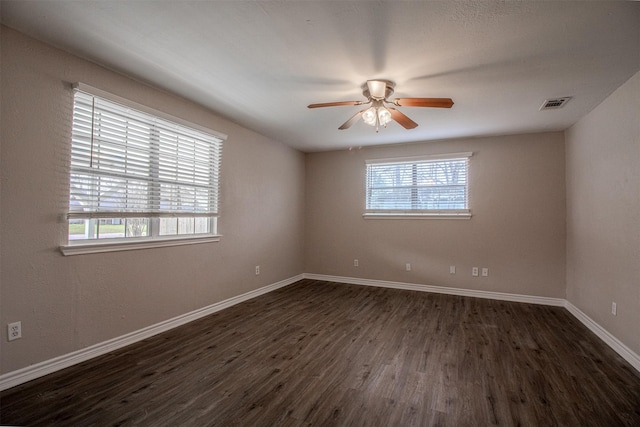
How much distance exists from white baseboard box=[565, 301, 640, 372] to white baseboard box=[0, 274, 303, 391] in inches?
156

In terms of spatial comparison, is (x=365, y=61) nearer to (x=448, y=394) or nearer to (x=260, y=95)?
(x=260, y=95)

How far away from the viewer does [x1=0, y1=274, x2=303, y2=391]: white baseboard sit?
1.94m

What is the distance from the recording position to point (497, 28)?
182 centimetres

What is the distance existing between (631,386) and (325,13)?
329 centimetres

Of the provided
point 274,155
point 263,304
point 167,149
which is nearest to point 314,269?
point 263,304

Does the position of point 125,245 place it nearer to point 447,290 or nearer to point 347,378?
point 347,378

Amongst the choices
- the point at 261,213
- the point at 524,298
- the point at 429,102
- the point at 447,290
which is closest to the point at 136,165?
the point at 261,213

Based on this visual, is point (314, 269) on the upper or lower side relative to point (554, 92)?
lower

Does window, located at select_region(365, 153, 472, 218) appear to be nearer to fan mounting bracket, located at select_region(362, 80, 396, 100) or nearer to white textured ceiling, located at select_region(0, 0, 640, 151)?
white textured ceiling, located at select_region(0, 0, 640, 151)

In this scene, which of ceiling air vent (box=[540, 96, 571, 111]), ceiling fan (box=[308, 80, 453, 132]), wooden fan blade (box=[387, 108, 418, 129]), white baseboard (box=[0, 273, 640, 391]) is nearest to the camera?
white baseboard (box=[0, 273, 640, 391])

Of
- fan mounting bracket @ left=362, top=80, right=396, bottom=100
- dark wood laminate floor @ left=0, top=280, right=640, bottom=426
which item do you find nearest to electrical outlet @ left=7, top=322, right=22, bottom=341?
dark wood laminate floor @ left=0, top=280, right=640, bottom=426

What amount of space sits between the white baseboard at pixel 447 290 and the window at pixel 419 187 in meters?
1.14

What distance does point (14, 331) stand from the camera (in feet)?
6.35

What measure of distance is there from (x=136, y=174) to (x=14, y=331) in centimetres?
142
